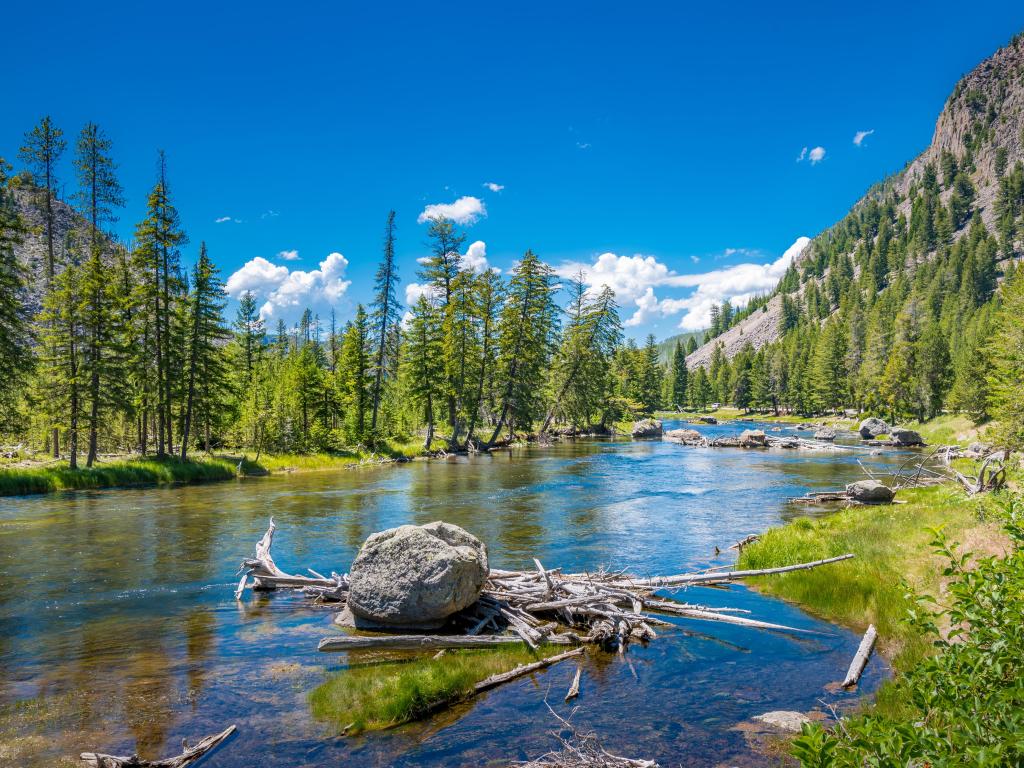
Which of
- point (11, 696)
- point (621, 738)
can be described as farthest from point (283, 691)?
point (621, 738)

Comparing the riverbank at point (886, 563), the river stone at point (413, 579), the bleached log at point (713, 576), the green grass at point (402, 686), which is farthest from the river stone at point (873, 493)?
the green grass at point (402, 686)

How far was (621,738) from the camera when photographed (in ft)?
25.1

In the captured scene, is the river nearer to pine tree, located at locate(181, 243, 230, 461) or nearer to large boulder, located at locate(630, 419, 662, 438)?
pine tree, located at locate(181, 243, 230, 461)

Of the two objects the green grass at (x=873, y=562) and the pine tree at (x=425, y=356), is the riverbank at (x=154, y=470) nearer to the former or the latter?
the pine tree at (x=425, y=356)

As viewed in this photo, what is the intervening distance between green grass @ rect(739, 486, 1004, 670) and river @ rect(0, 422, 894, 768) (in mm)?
773

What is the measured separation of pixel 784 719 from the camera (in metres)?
7.98

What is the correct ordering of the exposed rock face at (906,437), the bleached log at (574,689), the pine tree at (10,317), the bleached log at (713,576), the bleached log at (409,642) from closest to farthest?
the bleached log at (574,689), the bleached log at (409,642), the bleached log at (713,576), the pine tree at (10,317), the exposed rock face at (906,437)

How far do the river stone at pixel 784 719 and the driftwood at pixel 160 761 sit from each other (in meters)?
7.24

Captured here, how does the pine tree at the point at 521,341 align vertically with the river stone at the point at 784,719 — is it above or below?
above

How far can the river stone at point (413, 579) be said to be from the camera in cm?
1096

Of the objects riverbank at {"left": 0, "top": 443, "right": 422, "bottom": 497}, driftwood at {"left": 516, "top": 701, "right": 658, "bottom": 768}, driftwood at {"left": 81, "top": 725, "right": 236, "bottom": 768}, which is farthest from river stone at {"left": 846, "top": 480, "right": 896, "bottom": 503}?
riverbank at {"left": 0, "top": 443, "right": 422, "bottom": 497}

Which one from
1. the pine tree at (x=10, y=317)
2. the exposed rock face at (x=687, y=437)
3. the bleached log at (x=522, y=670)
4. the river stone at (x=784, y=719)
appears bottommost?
the river stone at (x=784, y=719)

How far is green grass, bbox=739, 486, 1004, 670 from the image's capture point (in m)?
11.3

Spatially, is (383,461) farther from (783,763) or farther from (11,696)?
(783,763)
